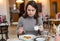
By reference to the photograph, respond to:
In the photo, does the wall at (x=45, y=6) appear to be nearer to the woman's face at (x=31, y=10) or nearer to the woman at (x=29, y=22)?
the woman at (x=29, y=22)

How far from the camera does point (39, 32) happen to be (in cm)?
267

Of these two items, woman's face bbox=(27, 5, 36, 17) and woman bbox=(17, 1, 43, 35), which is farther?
woman bbox=(17, 1, 43, 35)

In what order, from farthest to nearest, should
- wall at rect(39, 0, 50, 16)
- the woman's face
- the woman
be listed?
1. wall at rect(39, 0, 50, 16)
2. the woman
3. the woman's face

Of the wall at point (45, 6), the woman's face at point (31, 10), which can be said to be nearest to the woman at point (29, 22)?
the woman's face at point (31, 10)

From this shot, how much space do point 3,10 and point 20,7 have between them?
6545 millimetres

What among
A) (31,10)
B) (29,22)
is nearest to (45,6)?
(29,22)

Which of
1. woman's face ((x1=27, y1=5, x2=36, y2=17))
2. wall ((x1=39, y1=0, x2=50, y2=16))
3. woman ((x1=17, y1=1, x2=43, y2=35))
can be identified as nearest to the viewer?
woman's face ((x1=27, y1=5, x2=36, y2=17))

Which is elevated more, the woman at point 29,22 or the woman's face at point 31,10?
the woman's face at point 31,10

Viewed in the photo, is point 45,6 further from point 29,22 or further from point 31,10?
point 31,10

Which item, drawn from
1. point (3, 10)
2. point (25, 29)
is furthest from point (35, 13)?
point (3, 10)

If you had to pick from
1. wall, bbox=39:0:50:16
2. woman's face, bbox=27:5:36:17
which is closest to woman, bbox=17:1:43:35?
woman's face, bbox=27:5:36:17

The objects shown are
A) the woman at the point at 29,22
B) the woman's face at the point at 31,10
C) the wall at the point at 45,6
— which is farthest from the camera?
the wall at the point at 45,6

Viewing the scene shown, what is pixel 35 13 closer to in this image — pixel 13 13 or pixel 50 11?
pixel 50 11

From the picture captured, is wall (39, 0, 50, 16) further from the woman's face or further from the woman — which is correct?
the woman's face
